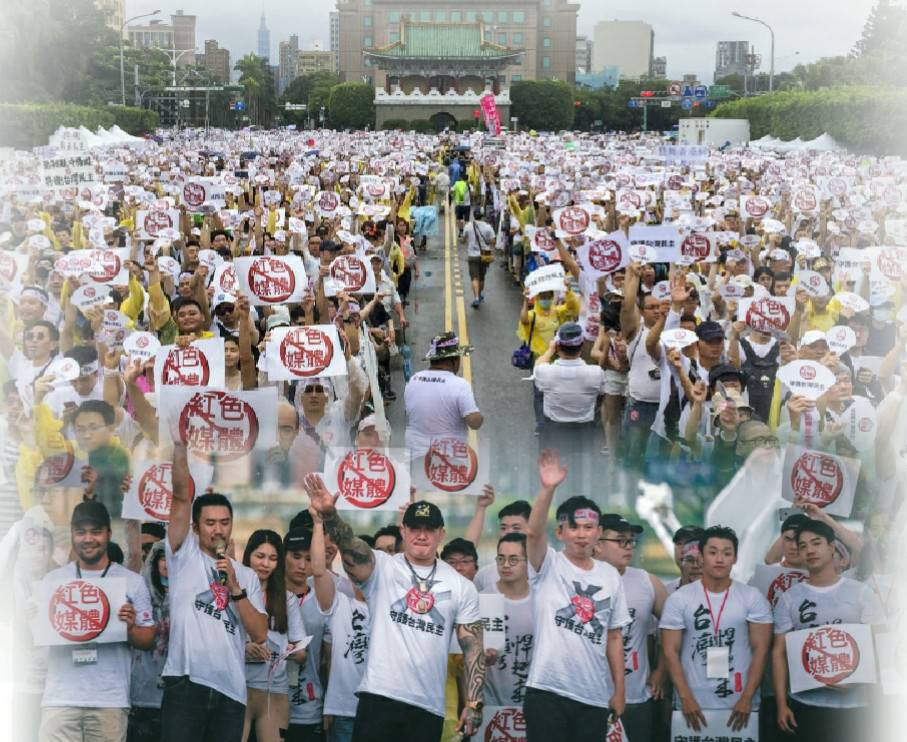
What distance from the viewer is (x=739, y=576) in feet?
18.2

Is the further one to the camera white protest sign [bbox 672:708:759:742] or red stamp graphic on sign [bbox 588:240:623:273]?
red stamp graphic on sign [bbox 588:240:623:273]

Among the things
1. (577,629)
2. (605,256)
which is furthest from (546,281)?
(577,629)

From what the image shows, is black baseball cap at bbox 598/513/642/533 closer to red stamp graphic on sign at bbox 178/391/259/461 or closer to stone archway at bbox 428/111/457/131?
red stamp graphic on sign at bbox 178/391/259/461

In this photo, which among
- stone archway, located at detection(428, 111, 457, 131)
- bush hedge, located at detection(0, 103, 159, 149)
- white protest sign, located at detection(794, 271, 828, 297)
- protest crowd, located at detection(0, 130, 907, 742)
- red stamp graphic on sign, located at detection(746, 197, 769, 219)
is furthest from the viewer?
stone archway, located at detection(428, 111, 457, 131)

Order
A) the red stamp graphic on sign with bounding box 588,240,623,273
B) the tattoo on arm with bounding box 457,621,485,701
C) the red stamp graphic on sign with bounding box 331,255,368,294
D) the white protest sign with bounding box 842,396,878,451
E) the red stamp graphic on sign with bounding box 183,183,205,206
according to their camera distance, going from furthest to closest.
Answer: the red stamp graphic on sign with bounding box 183,183,205,206 → the red stamp graphic on sign with bounding box 588,240,623,273 → the red stamp graphic on sign with bounding box 331,255,368,294 → the white protest sign with bounding box 842,396,878,451 → the tattoo on arm with bounding box 457,621,485,701

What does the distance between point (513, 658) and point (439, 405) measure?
208 centimetres

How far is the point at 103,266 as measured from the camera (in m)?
10.5

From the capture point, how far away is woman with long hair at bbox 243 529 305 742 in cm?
550

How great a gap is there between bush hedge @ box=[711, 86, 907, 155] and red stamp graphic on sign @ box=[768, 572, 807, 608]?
104 ft

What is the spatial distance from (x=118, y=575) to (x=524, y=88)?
11139 cm

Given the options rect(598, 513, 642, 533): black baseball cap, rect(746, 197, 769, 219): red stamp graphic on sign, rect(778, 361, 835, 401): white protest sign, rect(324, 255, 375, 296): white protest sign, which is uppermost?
rect(746, 197, 769, 219): red stamp graphic on sign

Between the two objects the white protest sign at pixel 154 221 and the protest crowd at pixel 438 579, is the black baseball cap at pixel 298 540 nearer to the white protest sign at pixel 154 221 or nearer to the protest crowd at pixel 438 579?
the protest crowd at pixel 438 579

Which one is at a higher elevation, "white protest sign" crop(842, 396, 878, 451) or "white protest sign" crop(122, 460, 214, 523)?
"white protest sign" crop(842, 396, 878, 451)

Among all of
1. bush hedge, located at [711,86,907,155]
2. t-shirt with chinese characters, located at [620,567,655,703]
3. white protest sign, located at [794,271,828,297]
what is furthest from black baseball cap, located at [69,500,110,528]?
bush hedge, located at [711,86,907,155]
